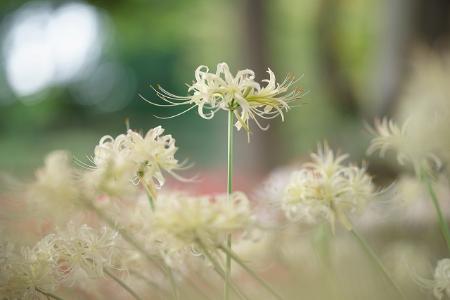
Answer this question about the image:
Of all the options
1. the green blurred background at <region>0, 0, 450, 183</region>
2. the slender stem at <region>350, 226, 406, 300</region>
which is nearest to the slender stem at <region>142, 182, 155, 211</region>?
the slender stem at <region>350, 226, 406, 300</region>

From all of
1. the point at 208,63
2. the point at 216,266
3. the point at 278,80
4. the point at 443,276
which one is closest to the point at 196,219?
the point at 216,266

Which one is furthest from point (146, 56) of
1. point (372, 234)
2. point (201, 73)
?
point (201, 73)

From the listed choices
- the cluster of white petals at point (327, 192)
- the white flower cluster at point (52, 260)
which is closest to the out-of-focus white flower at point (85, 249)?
the white flower cluster at point (52, 260)

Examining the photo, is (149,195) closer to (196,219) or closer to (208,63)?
(196,219)

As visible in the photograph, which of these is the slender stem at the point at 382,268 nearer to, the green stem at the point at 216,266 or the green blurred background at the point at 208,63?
the green stem at the point at 216,266

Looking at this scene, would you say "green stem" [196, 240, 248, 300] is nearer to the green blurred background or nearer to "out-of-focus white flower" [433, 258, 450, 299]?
"out-of-focus white flower" [433, 258, 450, 299]

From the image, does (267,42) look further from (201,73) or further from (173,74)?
(173,74)

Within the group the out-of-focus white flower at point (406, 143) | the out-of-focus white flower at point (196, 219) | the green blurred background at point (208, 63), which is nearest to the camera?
the out-of-focus white flower at point (196, 219)
